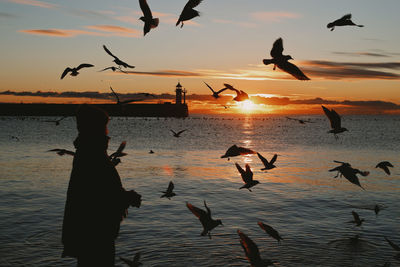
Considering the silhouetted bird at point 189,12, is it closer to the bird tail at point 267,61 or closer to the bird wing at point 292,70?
the bird tail at point 267,61

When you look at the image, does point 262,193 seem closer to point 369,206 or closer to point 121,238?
point 369,206


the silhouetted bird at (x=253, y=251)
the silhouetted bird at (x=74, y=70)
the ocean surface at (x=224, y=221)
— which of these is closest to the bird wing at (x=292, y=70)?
the silhouetted bird at (x=253, y=251)

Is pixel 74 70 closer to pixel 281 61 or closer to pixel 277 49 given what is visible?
pixel 277 49

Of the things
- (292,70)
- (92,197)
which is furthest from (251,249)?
(292,70)

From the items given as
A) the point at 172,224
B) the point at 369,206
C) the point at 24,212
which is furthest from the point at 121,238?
the point at 369,206

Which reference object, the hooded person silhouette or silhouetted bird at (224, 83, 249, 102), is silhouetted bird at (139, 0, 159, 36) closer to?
the hooded person silhouette

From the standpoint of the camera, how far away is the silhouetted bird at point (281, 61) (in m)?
4.34

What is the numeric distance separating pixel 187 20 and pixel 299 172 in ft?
79.1

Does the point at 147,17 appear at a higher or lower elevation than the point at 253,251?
higher

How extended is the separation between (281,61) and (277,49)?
36cm

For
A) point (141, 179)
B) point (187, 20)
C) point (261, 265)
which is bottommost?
point (141, 179)

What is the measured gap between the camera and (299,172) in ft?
91.1

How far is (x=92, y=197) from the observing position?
4.63 m

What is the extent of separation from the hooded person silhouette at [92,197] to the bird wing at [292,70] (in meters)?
2.23
